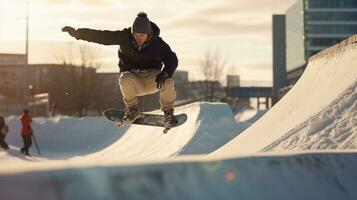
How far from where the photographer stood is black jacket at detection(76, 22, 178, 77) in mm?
7000

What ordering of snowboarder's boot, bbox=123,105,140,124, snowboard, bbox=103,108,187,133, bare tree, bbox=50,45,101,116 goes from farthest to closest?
bare tree, bbox=50,45,101,116 → snowboard, bbox=103,108,187,133 → snowboarder's boot, bbox=123,105,140,124

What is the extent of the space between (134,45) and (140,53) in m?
0.19

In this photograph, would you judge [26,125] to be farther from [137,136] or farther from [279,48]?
[279,48]

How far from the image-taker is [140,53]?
7129 millimetres

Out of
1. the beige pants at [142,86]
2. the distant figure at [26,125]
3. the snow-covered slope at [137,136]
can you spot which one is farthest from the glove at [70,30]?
the distant figure at [26,125]

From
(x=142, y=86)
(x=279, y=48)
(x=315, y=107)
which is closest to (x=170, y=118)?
Result: (x=142, y=86)

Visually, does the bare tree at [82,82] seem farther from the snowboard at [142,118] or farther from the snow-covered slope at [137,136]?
the snowboard at [142,118]

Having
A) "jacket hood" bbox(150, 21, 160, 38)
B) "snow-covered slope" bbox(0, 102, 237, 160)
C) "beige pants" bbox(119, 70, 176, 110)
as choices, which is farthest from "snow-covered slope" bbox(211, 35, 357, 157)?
"snow-covered slope" bbox(0, 102, 237, 160)

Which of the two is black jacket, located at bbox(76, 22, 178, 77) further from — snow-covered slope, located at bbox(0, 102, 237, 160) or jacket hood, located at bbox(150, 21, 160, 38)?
snow-covered slope, located at bbox(0, 102, 237, 160)

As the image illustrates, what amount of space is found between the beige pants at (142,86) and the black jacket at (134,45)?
1.77ft

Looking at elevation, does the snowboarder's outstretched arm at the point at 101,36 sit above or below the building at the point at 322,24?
below

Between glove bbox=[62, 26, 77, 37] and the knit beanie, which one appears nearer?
the knit beanie

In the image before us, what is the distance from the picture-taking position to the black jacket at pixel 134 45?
23.0 ft

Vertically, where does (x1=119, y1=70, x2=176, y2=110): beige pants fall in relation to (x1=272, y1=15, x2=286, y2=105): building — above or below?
below
